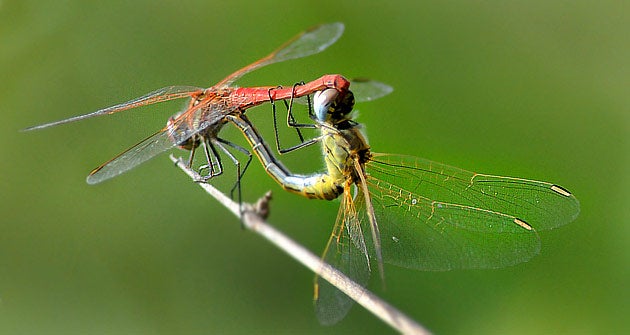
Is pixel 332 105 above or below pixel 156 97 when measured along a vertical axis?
below

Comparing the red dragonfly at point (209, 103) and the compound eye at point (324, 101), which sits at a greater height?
the red dragonfly at point (209, 103)

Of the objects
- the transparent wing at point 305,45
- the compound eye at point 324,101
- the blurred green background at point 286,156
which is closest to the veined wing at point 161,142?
the transparent wing at point 305,45

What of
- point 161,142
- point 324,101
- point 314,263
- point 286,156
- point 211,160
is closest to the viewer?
point 314,263

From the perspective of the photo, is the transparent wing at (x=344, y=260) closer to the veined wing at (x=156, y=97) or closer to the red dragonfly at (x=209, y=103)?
the red dragonfly at (x=209, y=103)

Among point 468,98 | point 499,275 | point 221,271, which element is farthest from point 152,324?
point 468,98

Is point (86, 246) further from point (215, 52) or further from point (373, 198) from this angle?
point (373, 198)

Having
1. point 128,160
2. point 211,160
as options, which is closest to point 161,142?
point 128,160

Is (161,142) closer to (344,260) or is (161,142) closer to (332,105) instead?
(332,105)
